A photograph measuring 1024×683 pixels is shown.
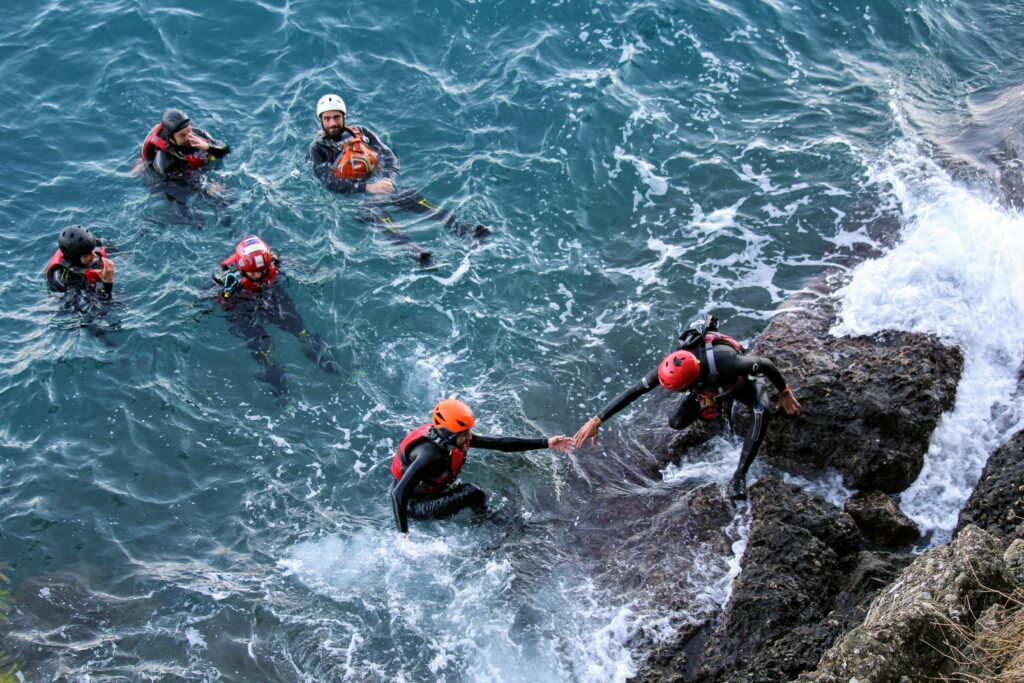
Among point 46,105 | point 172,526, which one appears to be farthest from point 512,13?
point 172,526

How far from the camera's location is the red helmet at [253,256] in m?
11.1

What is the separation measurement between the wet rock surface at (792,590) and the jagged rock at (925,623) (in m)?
0.83

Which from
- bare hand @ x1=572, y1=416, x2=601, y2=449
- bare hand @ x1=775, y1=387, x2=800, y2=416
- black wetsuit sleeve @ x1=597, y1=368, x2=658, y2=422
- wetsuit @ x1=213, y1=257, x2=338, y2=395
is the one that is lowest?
wetsuit @ x1=213, y1=257, x2=338, y2=395

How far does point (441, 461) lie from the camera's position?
346 inches

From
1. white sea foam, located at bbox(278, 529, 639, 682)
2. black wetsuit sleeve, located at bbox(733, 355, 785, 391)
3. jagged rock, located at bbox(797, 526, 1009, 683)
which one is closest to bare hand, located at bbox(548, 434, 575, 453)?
white sea foam, located at bbox(278, 529, 639, 682)

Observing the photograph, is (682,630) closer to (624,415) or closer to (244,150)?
(624,415)

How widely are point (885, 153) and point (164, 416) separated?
11.9 metres

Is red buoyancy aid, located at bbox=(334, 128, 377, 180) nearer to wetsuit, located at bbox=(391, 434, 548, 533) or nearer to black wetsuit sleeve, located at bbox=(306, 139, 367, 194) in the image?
black wetsuit sleeve, located at bbox=(306, 139, 367, 194)

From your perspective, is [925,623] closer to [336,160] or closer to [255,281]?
[255,281]

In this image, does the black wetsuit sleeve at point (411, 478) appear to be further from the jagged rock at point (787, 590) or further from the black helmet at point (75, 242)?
the black helmet at point (75, 242)

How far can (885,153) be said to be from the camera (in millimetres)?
13703

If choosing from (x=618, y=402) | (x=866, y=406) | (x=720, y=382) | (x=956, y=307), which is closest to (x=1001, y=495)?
(x=866, y=406)

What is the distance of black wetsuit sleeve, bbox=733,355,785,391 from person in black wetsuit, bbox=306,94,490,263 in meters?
5.73

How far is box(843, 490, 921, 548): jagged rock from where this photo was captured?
8.37m
